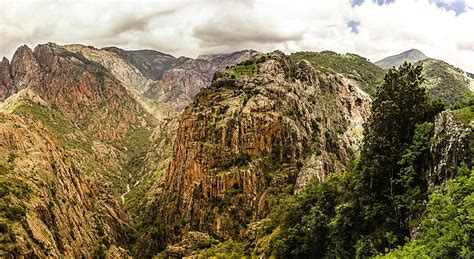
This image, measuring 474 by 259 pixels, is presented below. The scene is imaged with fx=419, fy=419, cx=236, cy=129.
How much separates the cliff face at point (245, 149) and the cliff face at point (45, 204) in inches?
998

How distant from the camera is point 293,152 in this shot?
435 feet

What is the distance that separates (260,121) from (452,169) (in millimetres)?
100936

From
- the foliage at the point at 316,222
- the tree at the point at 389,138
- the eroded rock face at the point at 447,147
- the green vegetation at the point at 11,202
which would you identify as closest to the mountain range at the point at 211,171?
the green vegetation at the point at 11,202

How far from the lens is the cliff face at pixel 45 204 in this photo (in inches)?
3875

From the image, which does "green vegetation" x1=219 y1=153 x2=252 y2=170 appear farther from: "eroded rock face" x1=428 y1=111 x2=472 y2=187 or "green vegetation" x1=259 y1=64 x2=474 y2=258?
"eroded rock face" x1=428 y1=111 x2=472 y2=187

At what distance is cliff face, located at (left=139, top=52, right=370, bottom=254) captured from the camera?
12450 cm

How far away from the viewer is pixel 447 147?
3869 centimetres

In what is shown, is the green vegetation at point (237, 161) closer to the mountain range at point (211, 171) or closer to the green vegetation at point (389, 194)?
the mountain range at point (211, 171)

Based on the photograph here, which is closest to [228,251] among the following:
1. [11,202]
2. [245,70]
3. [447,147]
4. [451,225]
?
[11,202]

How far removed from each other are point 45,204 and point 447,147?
111785 millimetres

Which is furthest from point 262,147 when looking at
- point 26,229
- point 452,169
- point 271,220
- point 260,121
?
point 452,169

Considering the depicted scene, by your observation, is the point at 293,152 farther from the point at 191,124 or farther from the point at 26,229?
the point at 26,229

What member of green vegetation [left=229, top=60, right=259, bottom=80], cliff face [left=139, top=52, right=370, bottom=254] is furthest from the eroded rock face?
green vegetation [left=229, top=60, right=259, bottom=80]

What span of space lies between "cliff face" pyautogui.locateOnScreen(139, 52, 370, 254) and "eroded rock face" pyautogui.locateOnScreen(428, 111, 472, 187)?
76378mm
